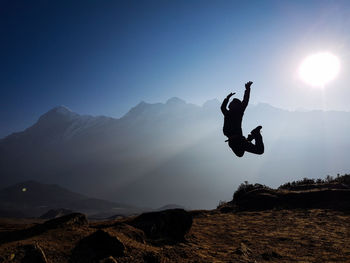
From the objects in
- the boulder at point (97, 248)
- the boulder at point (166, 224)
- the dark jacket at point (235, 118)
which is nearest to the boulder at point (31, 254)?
the boulder at point (97, 248)

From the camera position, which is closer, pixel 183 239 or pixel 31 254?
pixel 31 254

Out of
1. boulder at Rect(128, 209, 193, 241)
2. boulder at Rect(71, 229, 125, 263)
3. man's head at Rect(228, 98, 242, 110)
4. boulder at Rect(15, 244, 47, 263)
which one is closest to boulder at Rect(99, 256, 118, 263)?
boulder at Rect(71, 229, 125, 263)

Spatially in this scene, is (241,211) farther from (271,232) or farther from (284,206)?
(271,232)

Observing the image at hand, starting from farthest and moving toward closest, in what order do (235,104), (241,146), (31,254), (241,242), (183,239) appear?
(235,104)
(241,146)
(241,242)
(183,239)
(31,254)

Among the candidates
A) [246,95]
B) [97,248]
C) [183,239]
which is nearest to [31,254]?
[97,248]

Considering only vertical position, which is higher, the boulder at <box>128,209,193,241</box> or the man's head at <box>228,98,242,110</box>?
the man's head at <box>228,98,242,110</box>

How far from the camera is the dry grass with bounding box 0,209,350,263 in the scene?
13.1 feet

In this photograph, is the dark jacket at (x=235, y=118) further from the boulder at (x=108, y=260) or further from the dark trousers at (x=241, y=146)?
the boulder at (x=108, y=260)

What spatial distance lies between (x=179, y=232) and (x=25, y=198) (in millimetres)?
134906

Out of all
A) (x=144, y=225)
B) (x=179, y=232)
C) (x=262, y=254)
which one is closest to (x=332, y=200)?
(x=262, y=254)

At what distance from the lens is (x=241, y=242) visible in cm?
595

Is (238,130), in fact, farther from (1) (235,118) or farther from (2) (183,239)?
(2) (183,239)

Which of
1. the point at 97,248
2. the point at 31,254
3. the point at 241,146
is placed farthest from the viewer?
the point at 241,146

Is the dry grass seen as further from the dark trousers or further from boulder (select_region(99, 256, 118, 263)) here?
the dark trousers
